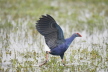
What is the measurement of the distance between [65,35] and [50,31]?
3.72m

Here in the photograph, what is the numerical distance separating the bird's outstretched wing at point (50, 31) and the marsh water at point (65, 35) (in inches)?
19.7

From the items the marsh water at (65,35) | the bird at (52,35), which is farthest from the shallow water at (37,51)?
the bird at (52,35)

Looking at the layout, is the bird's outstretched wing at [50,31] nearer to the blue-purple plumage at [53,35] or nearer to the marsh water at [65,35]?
the blue-purple plumage at [53,35]

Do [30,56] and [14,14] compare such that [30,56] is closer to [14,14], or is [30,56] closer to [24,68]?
[24,68]

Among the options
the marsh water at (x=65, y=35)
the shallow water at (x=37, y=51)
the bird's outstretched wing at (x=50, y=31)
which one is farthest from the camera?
the shallow water at (x=37, y=51)

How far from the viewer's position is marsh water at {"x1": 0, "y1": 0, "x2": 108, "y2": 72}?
6484 mm

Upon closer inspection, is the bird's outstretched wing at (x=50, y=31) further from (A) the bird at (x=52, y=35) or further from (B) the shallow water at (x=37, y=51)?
(B) the shallow water at (x=37, y=51)

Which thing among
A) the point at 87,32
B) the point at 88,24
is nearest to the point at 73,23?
the point at 88,24

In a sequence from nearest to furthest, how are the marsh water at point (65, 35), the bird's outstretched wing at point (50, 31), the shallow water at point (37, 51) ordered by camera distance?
the bird's outstretched wing at point (50, 31) < the marsh water at point (65, 35) < the shallow water at point (37, 51)

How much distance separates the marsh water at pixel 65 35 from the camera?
255 inches

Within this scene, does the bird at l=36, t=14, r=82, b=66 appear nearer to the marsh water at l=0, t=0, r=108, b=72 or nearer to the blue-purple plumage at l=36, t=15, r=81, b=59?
the blue-purple plumage at l=36, t=15, r=81, b=59

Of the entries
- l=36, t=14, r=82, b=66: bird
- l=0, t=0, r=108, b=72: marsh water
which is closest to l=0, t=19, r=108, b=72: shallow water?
l=0, t=0, r=108, b=72: marsh water

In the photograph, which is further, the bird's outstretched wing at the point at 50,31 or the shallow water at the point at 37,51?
the shallow water at the point at 37,51

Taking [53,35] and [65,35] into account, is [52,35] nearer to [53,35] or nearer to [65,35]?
[53,35]
